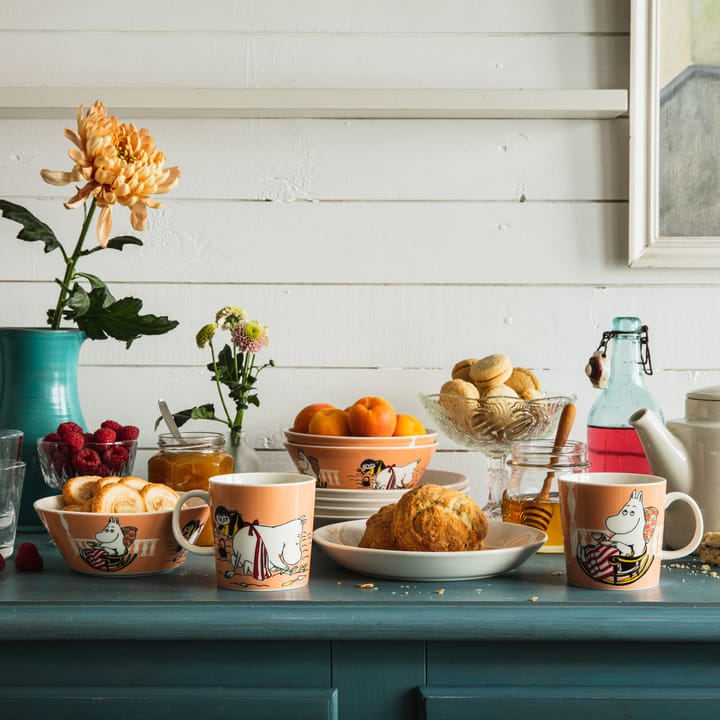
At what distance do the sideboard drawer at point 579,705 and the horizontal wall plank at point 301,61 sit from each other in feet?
3.02

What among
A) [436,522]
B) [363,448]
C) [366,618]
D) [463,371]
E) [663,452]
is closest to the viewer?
[366,618]

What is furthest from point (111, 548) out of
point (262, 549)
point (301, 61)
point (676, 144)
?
point (676, 144)

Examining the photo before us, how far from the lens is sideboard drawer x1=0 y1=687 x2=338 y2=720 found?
0.81 m

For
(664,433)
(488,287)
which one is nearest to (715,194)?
(488,287)

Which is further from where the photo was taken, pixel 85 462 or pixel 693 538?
pixel 85 462

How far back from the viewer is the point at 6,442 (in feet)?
3.46

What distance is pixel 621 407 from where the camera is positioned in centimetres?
122

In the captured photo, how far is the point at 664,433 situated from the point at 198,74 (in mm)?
859

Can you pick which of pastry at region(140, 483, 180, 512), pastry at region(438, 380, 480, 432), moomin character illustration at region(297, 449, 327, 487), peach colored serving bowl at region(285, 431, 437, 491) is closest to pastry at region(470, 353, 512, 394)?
pastry at region(438, 380, 480, 432)

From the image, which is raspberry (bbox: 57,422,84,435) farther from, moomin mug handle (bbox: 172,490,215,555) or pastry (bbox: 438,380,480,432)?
pastry (bbox: 438,380,480,432)

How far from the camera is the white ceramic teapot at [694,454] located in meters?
1.03

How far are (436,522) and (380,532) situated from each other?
2.8 inches

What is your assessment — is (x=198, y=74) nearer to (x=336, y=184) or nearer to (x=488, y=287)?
(x=336, y=184)

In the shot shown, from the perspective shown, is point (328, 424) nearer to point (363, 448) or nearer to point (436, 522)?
point (363, 448)
